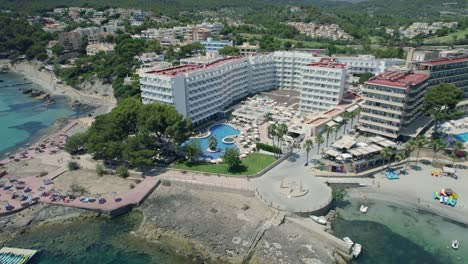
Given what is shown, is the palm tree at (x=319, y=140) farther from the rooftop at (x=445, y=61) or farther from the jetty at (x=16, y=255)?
the jetty at (x=16, y=255)

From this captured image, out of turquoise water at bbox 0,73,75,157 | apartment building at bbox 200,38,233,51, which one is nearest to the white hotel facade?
turquoise water at bbox 0,73,75,157

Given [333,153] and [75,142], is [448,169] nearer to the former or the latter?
[333,153]

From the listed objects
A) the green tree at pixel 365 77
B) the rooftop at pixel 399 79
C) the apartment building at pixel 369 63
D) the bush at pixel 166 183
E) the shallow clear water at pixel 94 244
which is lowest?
the shallow clear water at pixel 94 244

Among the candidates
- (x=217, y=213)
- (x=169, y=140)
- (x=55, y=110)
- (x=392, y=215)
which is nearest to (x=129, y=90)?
(x=55, y=110)

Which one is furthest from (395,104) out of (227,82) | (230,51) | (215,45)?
(215,45)

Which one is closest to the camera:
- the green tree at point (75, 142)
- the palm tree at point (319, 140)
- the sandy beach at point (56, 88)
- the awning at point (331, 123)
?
the palm tree at point (319, 140)

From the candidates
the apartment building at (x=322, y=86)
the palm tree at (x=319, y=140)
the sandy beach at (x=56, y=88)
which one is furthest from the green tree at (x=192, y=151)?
the sandy beach at (x=56, y=88)
